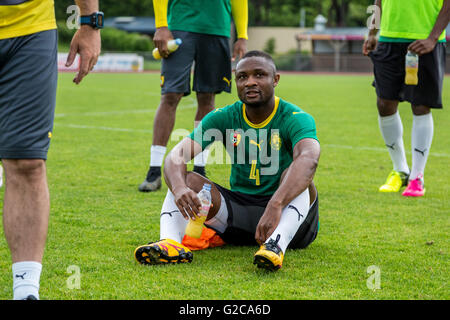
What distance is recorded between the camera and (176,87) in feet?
20.4

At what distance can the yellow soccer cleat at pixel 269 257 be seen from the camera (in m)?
3.54

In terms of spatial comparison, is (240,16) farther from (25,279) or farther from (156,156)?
(25,279)

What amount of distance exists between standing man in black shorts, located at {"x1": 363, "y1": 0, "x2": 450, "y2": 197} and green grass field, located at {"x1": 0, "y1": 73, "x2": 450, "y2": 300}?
0.31m

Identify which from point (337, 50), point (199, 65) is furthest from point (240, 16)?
point (337, 50)

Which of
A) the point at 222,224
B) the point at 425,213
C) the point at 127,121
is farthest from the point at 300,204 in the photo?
the point at 127,121

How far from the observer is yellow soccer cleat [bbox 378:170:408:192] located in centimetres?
633

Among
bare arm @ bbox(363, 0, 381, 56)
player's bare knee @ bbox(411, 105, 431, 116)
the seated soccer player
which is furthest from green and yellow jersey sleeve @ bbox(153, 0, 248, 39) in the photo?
the seated soccer player

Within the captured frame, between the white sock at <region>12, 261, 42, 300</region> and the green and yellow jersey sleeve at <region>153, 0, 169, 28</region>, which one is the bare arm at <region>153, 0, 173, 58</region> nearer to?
the green and yellow jersey sleeve at <region>153, 0, 169, 28</region>

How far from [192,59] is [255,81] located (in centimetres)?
228

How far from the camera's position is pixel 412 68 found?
237 inches

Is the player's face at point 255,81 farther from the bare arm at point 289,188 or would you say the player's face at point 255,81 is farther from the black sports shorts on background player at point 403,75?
the black sports shorts on background player at point 403,75

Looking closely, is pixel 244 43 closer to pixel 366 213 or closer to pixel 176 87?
pixel 176 87

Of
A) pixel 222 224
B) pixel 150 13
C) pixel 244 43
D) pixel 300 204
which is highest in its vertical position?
pixel 244 43
